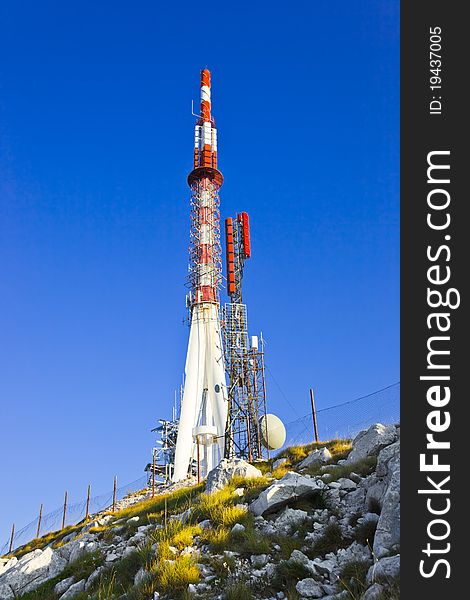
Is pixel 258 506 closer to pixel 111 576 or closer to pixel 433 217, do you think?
pixel 111 576

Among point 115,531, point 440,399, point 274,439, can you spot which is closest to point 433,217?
point 440,399

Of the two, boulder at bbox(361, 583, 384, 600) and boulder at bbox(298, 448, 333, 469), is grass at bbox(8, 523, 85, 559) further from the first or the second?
boulder at bbox(361, 583, 384, 600)

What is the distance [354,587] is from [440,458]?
10.1ft

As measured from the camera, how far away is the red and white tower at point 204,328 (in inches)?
1239

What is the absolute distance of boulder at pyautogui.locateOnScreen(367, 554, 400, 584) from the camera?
629 centimetres

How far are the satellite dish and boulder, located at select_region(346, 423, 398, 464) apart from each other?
1455 cm

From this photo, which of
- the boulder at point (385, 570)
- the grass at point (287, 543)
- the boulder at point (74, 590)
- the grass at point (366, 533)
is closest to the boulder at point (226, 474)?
the boulder at point (74, 590)

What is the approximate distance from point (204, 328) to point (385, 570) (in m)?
30.1

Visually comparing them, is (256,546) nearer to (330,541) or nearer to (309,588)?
(330,541)

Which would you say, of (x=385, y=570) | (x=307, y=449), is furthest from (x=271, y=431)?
(x=385, y=570)

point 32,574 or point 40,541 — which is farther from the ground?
point 40,541

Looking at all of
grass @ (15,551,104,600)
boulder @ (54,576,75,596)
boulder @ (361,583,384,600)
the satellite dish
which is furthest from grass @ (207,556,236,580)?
the satellite dish

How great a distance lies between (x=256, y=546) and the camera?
8.68m

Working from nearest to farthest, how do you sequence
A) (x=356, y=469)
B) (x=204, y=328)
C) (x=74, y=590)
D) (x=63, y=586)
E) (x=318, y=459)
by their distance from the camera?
(x=74, y=590)
(x=63, y=586)
(x=356, y=469)
(x=318, y=459)
(x=204, y=328)
